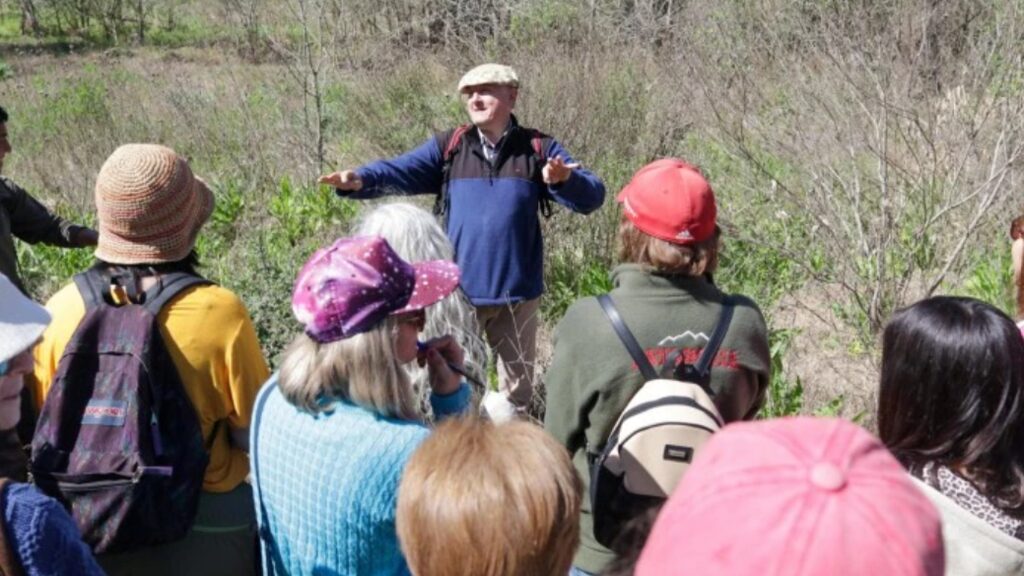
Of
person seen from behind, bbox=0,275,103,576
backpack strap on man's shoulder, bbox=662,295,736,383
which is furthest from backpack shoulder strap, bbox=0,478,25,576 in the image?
backpack strap on man's shoulder, bbox=662,295,736,383

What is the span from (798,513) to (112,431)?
5.68 ft

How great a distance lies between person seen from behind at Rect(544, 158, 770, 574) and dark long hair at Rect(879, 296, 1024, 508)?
0.42 m

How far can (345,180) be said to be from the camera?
4.11m

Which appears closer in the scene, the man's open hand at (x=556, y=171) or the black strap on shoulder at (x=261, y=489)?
the black strap on shoulder at (x=261, y=489)

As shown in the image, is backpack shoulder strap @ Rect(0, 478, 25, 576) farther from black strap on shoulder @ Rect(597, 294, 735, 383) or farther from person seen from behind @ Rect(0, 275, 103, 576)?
black strap on shoulder @ Rect(597, 294, 735, 383)

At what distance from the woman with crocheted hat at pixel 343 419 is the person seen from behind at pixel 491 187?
1.98 m

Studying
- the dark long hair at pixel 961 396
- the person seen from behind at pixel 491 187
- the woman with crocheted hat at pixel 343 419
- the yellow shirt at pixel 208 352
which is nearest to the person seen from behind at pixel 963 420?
the dark long hair at pixel 961 396

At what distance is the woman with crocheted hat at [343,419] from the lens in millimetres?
1974

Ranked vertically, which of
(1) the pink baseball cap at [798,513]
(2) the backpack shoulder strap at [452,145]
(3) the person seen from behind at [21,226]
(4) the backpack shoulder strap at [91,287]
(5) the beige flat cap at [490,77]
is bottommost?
(3) the person seen from behind at [21,226]

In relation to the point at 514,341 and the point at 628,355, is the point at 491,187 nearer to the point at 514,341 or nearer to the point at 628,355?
the point at 514,341

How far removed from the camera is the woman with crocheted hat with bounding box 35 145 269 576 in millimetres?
2393

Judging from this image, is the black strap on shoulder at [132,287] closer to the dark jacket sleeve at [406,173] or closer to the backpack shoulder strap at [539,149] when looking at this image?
the dark jacket sleeve at [406,173]

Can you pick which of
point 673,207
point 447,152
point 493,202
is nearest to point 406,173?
point 447,152

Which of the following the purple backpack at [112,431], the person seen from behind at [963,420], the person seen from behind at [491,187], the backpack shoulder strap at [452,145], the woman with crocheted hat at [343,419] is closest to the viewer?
the person seen from behind at [963,420]
